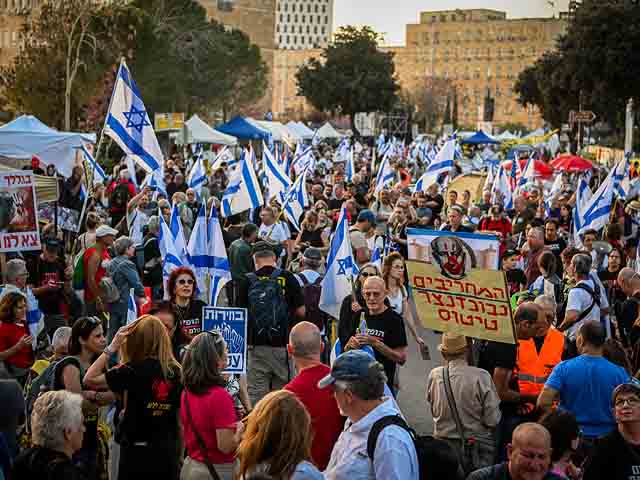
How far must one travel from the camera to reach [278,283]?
8.60 meters

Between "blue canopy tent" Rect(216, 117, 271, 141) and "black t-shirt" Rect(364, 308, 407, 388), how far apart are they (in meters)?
32.6

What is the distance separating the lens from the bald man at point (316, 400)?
5.90 metres

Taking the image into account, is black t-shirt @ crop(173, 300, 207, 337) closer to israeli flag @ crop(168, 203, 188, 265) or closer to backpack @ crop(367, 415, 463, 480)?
israeli flag @ crop(168, 203, 188, 265)

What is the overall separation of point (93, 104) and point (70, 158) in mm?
24127

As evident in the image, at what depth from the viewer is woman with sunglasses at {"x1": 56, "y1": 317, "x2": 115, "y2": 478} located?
6.31 metres

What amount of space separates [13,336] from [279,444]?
422 centimetres

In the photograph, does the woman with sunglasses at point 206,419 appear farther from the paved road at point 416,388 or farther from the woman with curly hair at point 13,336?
the paved road at point 416,388

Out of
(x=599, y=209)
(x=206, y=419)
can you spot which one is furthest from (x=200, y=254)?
(x=599, y=209)

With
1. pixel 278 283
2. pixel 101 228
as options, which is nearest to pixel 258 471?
pixel 278 283

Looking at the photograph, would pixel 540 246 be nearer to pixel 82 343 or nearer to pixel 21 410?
pixel 82 343

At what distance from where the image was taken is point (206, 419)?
554 cm

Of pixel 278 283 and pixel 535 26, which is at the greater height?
pixel 535 26

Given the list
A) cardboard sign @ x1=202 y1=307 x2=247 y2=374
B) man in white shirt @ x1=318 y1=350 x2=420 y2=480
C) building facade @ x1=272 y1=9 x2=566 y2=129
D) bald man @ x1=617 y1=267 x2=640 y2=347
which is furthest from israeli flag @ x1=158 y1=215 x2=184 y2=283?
building facade @ x1=272 y1=9 x2=566 y2=129

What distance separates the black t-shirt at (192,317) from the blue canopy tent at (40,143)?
10.8m
